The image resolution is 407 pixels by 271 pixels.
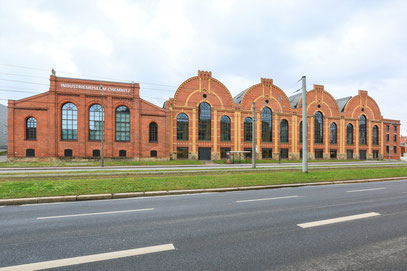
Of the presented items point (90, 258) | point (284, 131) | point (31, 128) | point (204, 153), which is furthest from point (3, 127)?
point (284, 131)

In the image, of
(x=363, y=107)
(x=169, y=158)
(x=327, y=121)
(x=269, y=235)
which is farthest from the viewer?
(x=363, y=107)

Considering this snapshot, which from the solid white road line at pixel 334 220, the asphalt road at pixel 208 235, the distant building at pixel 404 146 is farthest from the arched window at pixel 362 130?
the solid white road line at pixel 334 220

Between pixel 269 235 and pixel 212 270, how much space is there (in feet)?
6.30

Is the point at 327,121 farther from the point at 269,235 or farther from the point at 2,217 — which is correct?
the point at 2,217

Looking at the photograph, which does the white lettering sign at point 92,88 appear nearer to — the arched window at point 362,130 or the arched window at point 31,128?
the arched window at point 31,128

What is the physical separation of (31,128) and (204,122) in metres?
26.2

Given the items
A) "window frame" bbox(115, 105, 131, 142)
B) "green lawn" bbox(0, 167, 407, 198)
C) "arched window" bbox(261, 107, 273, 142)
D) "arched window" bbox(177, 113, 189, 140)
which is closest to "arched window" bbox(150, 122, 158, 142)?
"window frame" bbox(115, 105, 131, 142)

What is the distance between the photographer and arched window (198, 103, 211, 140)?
113 feet

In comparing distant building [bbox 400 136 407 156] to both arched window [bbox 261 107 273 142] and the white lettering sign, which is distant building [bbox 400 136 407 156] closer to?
arched window [bbox 261 107 273 142]

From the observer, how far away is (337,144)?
41.7 metres

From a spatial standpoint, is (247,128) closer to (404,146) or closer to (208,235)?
(208,235)

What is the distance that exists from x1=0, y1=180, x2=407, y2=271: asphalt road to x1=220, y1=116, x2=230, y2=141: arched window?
92.6 feet

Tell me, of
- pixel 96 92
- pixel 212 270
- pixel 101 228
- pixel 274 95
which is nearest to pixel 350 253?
pixel 212 270

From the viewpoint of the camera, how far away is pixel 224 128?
35.3m
